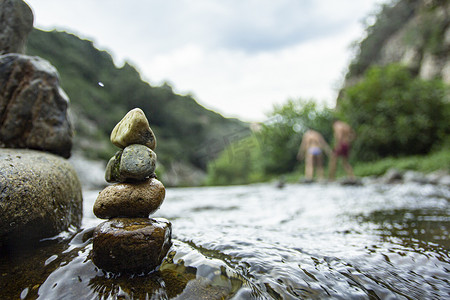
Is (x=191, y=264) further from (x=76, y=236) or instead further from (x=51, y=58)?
(x=51, y=58)

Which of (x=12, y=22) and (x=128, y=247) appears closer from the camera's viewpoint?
(x=128, y=247)

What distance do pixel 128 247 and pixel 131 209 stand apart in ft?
0.90

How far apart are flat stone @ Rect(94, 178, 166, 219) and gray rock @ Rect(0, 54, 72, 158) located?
1.38m

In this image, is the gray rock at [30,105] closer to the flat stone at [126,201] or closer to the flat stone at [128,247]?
the flat stone at [126,201]

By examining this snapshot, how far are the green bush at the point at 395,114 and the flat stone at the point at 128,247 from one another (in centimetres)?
1572

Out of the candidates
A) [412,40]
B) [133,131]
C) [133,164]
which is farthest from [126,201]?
[412,40]

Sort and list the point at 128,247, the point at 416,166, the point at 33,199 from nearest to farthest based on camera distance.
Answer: the point at 128,247 < the point at 33,199 < the point at 416,166

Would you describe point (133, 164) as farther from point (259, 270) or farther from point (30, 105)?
point (30, 105)

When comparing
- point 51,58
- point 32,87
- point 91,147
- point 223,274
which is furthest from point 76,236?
point 91,147

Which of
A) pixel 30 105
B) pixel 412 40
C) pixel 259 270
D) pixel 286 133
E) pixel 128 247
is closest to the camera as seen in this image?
pixel 128 247

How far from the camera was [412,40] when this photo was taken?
766 inches

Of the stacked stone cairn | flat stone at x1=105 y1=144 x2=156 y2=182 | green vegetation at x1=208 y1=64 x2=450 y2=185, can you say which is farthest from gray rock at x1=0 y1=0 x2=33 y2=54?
green vegetation at x1=208 y1=64 x2=450 y2=185

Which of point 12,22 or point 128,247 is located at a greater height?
point 12,22

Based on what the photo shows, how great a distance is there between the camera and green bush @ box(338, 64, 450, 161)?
13.6 meters
